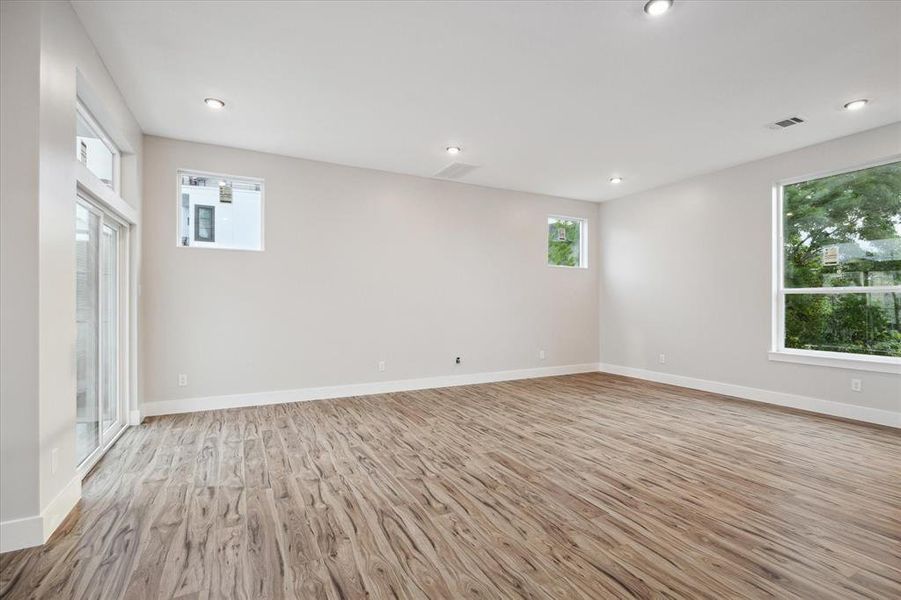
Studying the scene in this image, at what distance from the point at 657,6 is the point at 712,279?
417 centimetres

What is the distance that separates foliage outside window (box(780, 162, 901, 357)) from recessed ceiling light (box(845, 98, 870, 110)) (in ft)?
3.27

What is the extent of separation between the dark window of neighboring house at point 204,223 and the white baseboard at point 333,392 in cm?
177

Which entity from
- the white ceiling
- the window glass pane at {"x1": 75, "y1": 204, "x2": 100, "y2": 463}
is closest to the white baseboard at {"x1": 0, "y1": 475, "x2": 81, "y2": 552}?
the window glass pane at {"x1": 75, "y1": 204, "x2": 100, "y2": 463}

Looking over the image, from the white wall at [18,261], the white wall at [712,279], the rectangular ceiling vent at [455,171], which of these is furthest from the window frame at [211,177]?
the white wall at [712,279]

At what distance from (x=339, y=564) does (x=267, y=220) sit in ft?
13.2

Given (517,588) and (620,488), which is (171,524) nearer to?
(517,588)

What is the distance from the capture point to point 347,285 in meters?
5.25

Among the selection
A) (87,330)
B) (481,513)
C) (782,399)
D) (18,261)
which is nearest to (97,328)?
(87,330)

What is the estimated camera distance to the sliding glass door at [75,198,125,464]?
2.96 meters

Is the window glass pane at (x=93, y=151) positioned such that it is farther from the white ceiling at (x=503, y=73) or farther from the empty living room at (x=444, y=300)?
the white ceiling at (x=503, y=73)

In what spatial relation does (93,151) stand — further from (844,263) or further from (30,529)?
(844,263)

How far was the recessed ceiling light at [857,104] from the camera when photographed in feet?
11.6

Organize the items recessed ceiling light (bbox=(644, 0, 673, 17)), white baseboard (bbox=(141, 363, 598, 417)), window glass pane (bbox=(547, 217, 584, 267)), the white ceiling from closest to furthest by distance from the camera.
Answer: recessed ceiling light (bbox=(644, 0, 673, 17)) < the white ceiling < white baseboard (bbox=(141, 363, 598, 417)) < window glass pane (bbox=(547, 217, 584, 267))

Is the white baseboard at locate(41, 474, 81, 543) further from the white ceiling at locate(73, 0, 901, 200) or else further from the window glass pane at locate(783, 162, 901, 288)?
the window glass pane at locate(783, 162, 901, 288)
